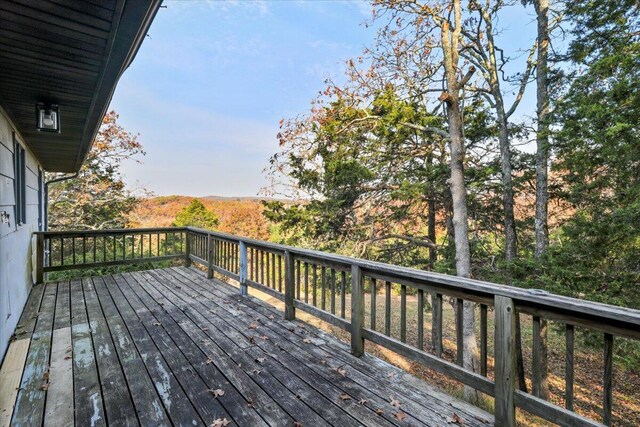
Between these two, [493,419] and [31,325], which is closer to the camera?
[493,419]

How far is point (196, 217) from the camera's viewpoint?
16172 millimetres

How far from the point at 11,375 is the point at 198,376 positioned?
1.45 m

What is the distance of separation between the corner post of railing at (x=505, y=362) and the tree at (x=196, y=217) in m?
15.7

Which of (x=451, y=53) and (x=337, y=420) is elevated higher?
(x=451, y=53)

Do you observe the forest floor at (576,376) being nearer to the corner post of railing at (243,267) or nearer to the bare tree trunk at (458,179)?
the bare tree trunk at (458,179)

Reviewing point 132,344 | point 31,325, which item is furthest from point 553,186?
point 31,325

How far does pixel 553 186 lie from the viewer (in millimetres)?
7609

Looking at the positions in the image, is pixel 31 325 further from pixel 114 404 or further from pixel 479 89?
pixel 479 89

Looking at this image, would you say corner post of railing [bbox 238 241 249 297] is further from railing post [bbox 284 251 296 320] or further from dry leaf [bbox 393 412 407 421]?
dry leaf [bbox 393 412 407 421]

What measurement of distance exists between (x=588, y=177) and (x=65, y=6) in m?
8.04

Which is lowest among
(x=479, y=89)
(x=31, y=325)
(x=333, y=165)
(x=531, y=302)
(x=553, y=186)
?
(x=31, y=325)

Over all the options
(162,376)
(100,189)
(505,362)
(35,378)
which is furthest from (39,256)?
(505,362)

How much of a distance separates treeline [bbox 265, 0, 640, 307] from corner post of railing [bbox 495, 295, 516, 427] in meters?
5.01

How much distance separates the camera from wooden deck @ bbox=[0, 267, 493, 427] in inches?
75.4
